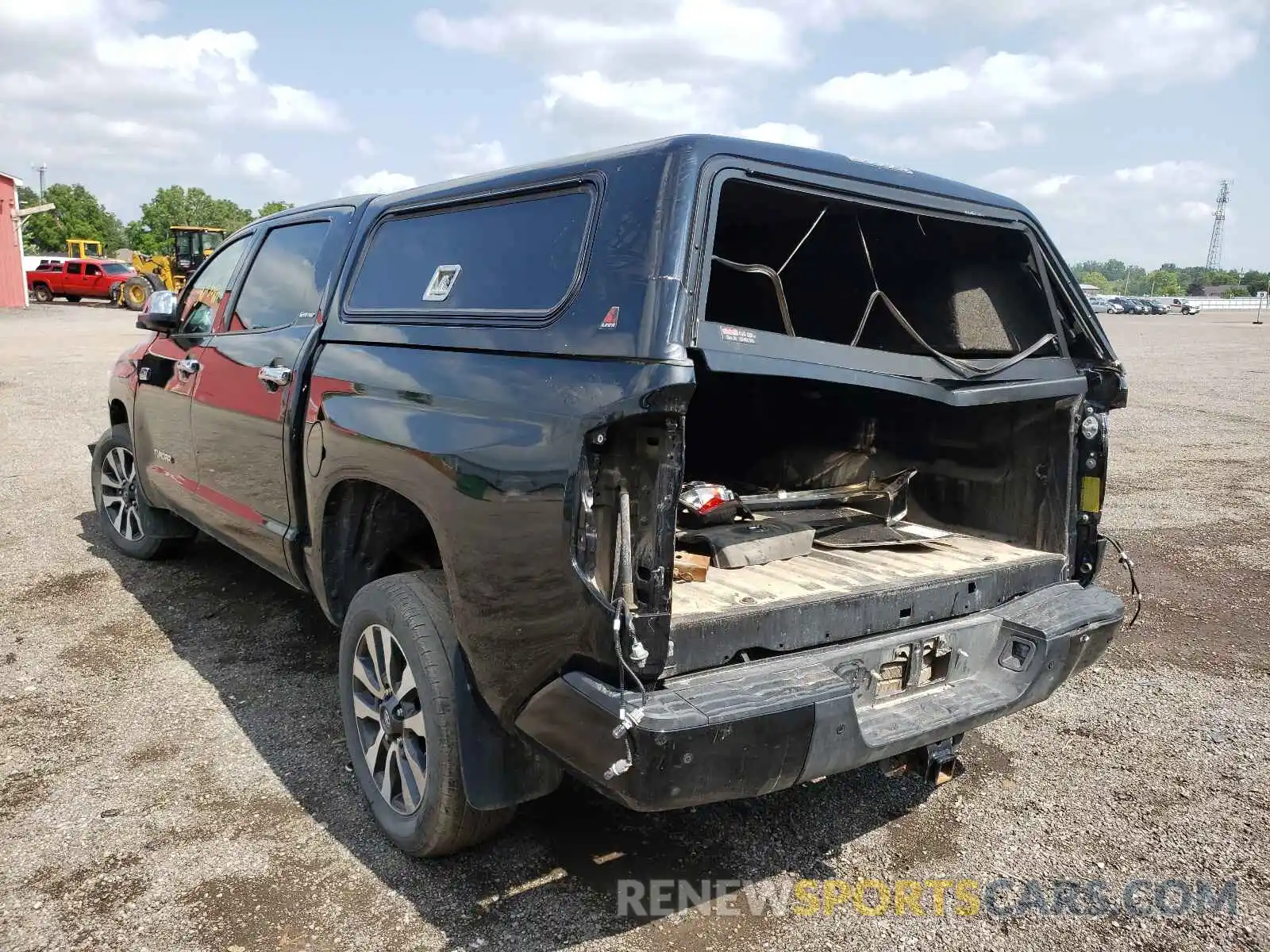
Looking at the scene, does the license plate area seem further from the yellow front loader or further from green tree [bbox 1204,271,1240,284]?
green tree [bbox 1204,271,1240,284]

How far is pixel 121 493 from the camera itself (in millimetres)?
5980

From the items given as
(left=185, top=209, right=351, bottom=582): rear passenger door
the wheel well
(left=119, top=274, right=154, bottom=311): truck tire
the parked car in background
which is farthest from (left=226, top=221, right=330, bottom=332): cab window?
the parked car in background

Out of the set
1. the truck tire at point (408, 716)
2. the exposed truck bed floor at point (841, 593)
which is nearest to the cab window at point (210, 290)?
the truck tire at point (408, 716)

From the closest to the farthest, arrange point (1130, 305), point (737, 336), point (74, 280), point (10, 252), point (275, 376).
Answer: point (737, 336) → point (275, 376) → point (10, 252) → point (74, 280) → point (1130, 305)

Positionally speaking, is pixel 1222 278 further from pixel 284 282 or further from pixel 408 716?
pixel 408 716

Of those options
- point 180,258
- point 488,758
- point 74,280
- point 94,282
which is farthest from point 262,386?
point 74,280

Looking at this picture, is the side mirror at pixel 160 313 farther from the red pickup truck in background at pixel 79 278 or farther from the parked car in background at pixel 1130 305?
the parked car in background at pixel 1130 305

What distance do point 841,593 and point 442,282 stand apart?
1.61 m

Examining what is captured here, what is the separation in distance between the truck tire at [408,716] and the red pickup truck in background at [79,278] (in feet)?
120

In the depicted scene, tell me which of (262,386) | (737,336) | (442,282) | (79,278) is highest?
(79,278)

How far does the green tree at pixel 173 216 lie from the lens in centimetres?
8906

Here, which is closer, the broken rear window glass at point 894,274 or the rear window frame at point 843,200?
the rear window frame at point 843,200

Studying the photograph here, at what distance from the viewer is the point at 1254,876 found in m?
2.95

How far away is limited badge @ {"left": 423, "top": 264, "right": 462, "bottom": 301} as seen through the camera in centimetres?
309
